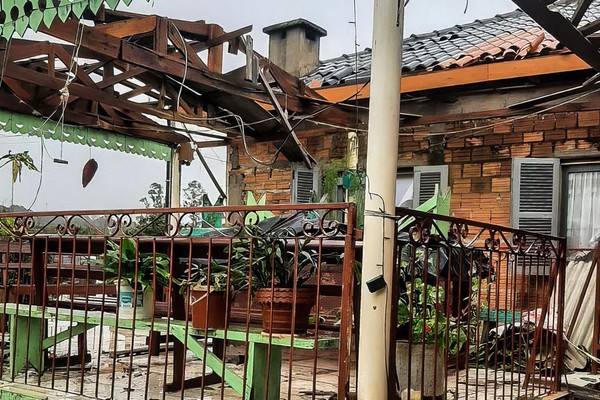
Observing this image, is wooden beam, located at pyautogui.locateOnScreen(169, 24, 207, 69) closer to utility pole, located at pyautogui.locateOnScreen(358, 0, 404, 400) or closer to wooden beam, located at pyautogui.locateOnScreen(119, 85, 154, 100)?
wooden beam, located at pyautogui.locateOnScreen(119, 85, 154, 100)

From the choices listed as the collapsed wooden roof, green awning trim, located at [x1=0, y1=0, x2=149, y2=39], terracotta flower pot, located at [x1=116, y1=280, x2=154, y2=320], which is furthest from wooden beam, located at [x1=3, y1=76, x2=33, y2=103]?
terracotta flower pot, located at [x1=116, y1=280, x2=154, y2=320]

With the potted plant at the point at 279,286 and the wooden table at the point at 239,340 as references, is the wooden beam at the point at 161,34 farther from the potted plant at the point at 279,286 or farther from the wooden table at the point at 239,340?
the potted plant at the point at 279,286

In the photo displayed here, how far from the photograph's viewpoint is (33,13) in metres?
3.38

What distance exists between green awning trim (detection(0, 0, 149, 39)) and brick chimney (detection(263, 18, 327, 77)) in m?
6.99

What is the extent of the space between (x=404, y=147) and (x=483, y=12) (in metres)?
3.37

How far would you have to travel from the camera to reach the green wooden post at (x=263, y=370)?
3.62 meters

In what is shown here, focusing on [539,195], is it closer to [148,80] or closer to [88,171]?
[148,80]

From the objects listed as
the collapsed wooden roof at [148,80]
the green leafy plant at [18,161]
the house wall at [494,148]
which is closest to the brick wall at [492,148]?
the house wall at [494,148]

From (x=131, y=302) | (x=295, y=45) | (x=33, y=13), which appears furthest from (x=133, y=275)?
(x=295, y=45)

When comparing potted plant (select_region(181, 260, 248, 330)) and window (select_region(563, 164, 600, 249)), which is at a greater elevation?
window (select_region(563, 164, 600, 249))

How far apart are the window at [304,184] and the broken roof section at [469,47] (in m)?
1.14

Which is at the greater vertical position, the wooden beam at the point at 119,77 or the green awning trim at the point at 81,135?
the wooden beam at the point at 119,77

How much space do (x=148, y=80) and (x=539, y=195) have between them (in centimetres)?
420

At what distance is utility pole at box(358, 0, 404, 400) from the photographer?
2.69 metres
